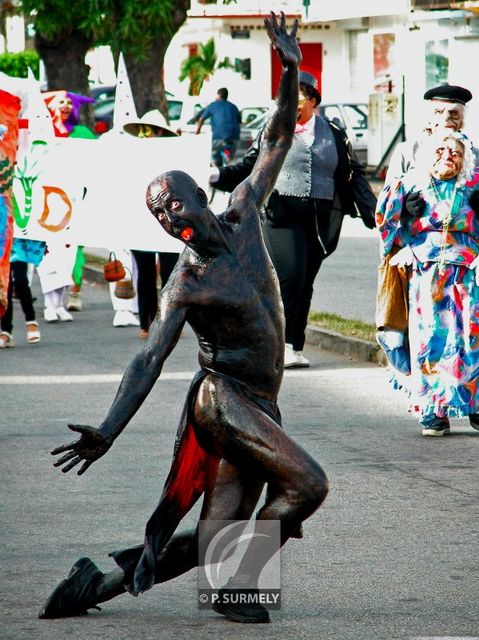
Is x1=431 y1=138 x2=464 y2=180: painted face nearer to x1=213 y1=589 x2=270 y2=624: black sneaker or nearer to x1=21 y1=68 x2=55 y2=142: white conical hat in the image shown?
x1=21 y1=68 x2=55 y2=142: white conical hat

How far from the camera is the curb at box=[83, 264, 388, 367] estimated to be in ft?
40.2

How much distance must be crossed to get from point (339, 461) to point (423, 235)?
1472 mm

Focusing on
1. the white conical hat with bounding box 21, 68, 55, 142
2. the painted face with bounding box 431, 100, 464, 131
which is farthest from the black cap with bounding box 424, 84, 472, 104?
the white conical hat with bounding box 21, 68, 55, 142

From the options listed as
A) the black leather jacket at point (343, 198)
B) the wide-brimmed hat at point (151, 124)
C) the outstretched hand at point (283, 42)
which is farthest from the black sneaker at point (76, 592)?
the wide-brimmed hat at point (151, 124)

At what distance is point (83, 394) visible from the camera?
10.8 meters

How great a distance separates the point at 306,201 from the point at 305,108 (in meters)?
0.66

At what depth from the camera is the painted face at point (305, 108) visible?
459 inches

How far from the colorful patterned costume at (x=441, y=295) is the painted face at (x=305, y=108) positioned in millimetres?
2531

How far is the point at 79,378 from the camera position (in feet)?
37.9

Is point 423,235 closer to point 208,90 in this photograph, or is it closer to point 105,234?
point 105,234

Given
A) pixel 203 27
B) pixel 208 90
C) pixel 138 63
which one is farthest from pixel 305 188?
pixel 203 27

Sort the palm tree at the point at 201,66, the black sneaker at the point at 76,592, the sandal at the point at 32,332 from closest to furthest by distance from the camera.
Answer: the black sneaker at the point at 76,592, the sandal at the point at 32,332, the palm tree at the point at 201,66

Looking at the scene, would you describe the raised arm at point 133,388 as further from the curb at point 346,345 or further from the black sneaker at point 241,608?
the curb at point 346,345

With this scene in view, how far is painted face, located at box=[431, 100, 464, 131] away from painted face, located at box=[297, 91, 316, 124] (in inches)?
101
